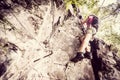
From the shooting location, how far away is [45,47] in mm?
7438

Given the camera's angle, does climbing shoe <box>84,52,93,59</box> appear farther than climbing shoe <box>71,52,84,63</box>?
Yes

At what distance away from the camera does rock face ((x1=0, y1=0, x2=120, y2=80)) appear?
20.0ft

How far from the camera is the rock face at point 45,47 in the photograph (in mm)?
6084

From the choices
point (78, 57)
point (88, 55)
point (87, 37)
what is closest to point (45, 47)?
point (78, 57)

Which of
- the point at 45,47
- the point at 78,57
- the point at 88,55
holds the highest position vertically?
the point at 45,47

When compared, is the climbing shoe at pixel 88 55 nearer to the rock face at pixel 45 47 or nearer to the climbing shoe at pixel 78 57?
the rock face at pixel 45 47

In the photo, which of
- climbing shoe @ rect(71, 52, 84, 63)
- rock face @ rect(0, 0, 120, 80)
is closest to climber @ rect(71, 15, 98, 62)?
climbing shoe @ rect(71, 52, 84, 63)

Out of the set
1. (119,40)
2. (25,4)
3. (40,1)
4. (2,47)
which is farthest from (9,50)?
(119,40)

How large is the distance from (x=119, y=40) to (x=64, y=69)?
1043cm

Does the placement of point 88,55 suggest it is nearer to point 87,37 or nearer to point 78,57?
point 78,57

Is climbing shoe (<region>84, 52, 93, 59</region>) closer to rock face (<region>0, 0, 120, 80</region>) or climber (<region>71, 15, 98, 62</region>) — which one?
climber (<region>71, 15, 98, 62</region>)

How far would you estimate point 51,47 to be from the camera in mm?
7836

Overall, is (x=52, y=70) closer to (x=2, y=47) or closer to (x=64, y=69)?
(x=64, y=69)

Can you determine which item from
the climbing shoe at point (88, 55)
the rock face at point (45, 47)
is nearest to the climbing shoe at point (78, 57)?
the rock face at point (45, 47)
